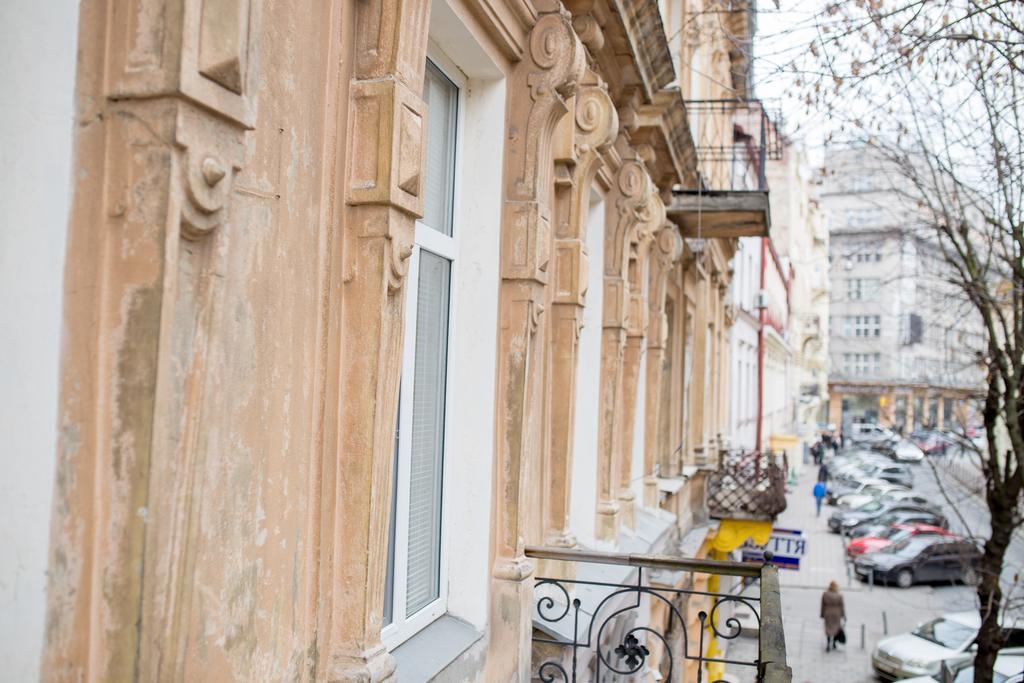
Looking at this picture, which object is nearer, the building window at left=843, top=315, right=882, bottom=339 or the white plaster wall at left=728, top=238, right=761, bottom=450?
the white plaster wall at left=728, top=238, right=761, bottom=450

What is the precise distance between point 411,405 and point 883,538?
25.2 m

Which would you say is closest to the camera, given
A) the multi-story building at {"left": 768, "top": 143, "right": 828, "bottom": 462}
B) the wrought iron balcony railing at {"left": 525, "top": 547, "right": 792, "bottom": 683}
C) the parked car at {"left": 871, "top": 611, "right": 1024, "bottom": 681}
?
the wrought iron balcony railing at {"left": 525, "top": 547, "right": 792, "bottom": 683}

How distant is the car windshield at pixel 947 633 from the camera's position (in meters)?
15.1

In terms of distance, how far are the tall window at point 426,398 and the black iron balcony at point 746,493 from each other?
36.6 ft

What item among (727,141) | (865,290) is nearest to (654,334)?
(727,141)

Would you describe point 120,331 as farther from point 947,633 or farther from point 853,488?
point 853,488

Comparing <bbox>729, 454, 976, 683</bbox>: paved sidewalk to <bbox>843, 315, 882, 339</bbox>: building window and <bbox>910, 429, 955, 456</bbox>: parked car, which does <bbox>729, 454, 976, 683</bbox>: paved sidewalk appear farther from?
<bbox>843, 315, 882, 339</bbox>: building window

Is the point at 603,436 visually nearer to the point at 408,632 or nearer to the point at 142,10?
the point at 408,632

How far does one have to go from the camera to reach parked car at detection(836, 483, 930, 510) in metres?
33.3

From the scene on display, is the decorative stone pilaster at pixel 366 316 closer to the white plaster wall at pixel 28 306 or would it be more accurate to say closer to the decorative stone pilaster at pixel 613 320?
the white plaster wall at pixel 28 306

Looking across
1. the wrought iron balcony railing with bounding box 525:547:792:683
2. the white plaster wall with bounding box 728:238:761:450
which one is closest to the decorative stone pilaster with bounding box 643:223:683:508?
the wrought iron balcony railing with bounding box 525:547:792:683

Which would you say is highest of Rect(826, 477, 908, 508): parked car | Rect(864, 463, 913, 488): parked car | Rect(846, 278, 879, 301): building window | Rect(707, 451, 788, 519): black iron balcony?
Rect(846, 278, 879, 301): building window

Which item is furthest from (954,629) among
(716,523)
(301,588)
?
(301,588)

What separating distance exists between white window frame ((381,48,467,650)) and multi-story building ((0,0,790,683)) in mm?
17
